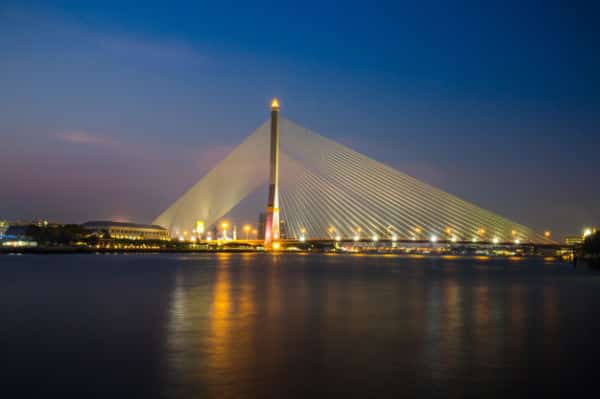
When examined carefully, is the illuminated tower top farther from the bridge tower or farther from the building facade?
the building facade

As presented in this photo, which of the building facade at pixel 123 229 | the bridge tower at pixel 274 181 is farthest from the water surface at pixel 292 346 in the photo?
the building facade at pixel 123 229

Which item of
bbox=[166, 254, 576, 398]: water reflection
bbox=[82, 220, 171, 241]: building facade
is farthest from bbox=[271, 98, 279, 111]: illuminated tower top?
bbox=[82, 220, 171, 241]: building facade

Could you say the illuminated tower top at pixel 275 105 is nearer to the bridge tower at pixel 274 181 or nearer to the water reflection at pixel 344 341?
the bridge tower at pixel 274 181

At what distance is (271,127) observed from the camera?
195 feet

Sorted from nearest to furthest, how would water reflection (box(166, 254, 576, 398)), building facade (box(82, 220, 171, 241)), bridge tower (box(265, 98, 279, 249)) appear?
water reflection (box(166, 254, 576, 398)), bridge tower (box(265, 98, 279, 249)), building facade (box(82, 220, 171, 241))

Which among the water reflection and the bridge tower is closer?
the water reflection

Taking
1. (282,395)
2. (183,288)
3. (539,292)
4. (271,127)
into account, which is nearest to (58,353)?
(282,395)

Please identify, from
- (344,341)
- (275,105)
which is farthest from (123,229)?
(344,341)

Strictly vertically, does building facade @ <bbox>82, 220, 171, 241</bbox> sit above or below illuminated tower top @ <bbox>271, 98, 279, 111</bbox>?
below

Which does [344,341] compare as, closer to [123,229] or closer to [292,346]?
[292,346]

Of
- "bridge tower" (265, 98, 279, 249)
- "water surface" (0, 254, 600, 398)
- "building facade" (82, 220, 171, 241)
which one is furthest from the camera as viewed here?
"building facade" (82, 220, 171, 241)

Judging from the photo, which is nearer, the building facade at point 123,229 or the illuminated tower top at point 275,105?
the illuminated tower top at point 275,105

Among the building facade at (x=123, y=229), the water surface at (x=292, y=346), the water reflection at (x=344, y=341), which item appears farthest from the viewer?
the building facade at (x=123, y=229)

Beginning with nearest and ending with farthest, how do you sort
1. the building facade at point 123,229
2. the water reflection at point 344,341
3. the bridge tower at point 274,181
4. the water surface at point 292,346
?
the water surface at point 292,346, the water reflection at point 344,341, the bridge tower at point 274,181, the building facade at point 123,229
